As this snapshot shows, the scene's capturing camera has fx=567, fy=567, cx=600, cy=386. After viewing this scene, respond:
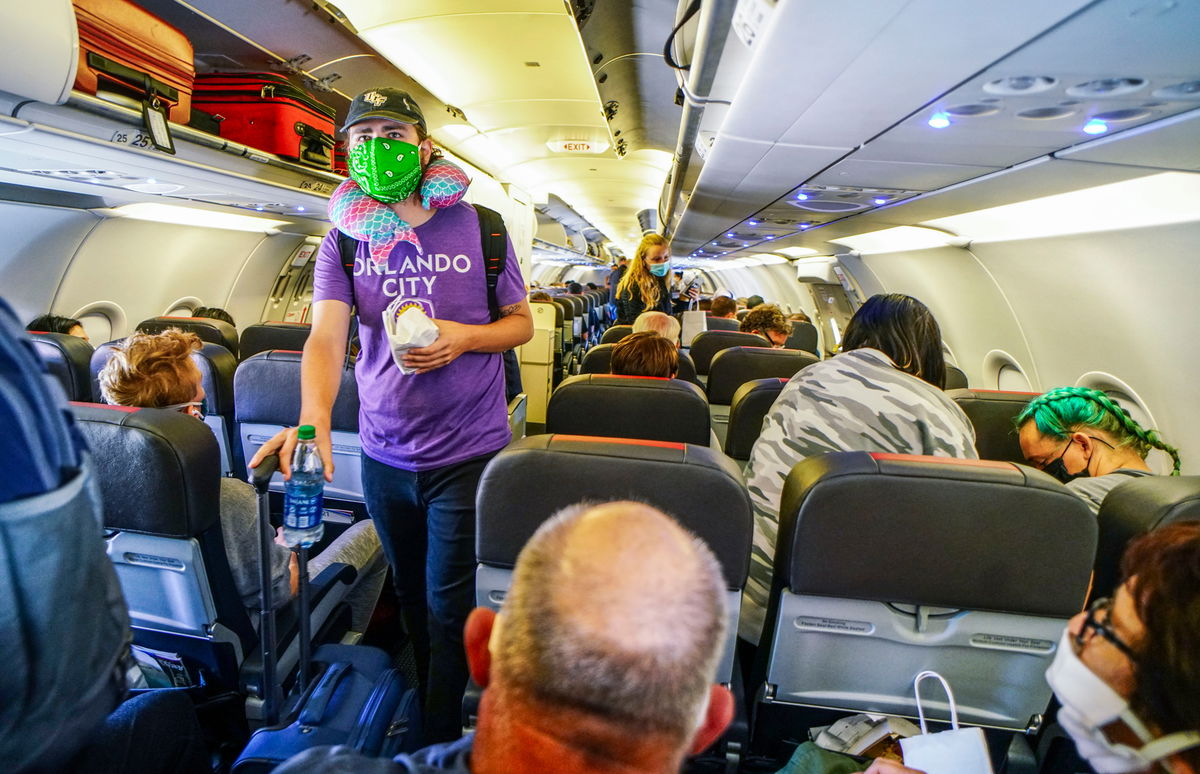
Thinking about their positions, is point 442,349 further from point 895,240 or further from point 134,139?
point 895,240

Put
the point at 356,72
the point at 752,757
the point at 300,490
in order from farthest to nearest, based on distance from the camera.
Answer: the point at 356,72, the point at 752,757, the point at 300,490

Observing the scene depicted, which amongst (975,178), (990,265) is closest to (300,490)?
(975,178)

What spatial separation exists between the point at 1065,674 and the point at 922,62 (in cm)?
168

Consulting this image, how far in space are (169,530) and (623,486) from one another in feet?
4.01

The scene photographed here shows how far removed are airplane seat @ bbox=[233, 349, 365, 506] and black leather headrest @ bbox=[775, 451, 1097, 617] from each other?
222 centimetres

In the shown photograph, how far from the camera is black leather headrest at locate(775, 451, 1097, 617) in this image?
1403 mm

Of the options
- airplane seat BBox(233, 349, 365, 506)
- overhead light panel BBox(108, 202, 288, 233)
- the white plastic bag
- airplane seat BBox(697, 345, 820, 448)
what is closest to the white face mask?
the white plastic bag

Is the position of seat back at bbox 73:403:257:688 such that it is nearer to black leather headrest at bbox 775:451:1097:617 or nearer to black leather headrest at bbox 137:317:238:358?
black leather headrest at bbox 775:451:1097:617

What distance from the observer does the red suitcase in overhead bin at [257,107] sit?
14.1 ft

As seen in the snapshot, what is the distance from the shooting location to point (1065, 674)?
3.23 feet

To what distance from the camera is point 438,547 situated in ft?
6.34

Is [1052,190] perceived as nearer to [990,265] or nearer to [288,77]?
[990,265]

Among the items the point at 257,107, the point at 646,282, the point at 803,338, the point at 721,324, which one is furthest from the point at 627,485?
the point at 803,338

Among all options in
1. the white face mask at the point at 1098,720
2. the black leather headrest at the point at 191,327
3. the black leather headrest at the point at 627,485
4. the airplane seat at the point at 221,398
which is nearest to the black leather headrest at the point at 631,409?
the black leather headrest at the point at 627,485
